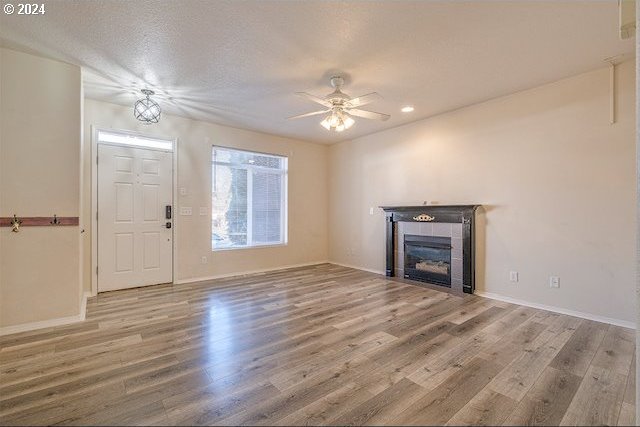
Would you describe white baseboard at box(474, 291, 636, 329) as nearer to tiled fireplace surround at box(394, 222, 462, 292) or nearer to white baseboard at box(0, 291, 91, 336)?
tiled fireplace surround at box(394, 222, 462, 292)

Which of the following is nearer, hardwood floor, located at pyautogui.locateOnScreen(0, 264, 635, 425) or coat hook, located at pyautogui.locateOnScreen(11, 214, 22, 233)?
hardwood floor, located at pyautogui.locateOnScreen(0, 264, 635, 425)

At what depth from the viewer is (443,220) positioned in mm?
4398

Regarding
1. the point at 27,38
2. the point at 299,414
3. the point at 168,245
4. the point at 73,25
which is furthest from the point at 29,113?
the point at 299,414

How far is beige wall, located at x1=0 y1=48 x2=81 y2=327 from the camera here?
2.80 meters

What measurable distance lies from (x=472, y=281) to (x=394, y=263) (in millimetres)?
1332

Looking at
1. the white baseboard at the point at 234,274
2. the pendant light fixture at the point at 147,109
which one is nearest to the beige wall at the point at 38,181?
the pendant light fixture at the point at 147,109

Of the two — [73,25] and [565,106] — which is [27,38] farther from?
[565,106]

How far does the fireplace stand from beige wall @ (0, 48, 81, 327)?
4557 millimetres

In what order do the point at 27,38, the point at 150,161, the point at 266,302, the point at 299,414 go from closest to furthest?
the point at 299,414 < the point at 27,38 < the point at 266,302 < the point at 150,161

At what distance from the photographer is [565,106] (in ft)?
11.0

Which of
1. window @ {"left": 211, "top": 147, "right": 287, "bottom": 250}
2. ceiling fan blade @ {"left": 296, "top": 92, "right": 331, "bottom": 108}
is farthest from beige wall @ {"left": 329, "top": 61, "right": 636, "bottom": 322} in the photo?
window @ {"left": 211, "top": 147, "right": 287, "bottom": 250}

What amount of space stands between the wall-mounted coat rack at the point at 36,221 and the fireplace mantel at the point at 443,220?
4399 mm

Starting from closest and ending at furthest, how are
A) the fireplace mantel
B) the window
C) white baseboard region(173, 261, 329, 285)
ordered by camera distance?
the fireplace mantel < white baseboard region(173, 261, 329, 285) < the window

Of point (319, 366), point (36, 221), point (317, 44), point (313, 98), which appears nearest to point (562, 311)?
point (319, 366)
